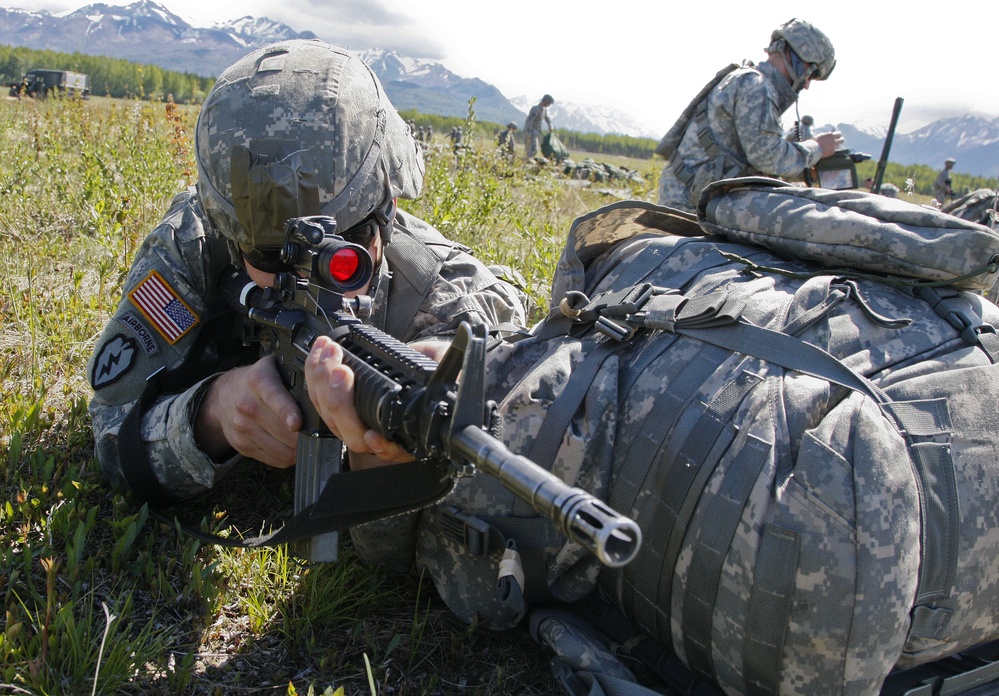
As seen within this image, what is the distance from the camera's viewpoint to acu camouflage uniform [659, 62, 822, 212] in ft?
19.6

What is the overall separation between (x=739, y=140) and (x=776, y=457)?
514 cm

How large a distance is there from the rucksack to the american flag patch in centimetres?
119

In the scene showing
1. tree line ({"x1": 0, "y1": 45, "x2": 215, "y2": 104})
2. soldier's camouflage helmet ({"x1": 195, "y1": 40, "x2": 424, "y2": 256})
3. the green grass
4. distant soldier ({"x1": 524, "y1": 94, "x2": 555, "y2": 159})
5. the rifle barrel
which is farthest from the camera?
tree line ({"x1": 0, "y1": 45, "x2": 215, "y2": 104})

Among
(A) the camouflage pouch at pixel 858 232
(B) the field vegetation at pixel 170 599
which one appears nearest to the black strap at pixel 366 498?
(B) the field vegetation at pixel 170 599

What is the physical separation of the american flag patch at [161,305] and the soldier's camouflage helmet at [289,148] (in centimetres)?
40

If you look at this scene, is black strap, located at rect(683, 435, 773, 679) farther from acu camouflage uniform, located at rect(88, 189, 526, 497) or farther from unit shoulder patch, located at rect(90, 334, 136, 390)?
unit shoulder patch, located at rect(90, 334, 136, 390)

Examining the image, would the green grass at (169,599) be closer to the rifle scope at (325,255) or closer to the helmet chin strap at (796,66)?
the rifle scope at (325,255)

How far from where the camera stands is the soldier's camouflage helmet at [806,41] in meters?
6.13

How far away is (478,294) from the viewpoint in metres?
2.68

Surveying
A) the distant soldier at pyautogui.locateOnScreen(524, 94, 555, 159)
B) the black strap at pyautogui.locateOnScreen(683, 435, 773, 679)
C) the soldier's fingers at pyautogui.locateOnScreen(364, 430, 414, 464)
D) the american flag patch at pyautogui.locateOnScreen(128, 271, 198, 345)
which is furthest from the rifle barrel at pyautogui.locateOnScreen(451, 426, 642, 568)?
the distant soldier at pyautogui.locateOnScreen(524, 94, 555, 159)

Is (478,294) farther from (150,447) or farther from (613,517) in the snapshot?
(613,517)

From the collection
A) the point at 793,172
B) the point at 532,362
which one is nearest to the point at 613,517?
the point at 532,362

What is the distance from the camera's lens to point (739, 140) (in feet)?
20.1

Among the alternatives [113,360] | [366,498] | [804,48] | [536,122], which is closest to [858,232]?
[366,498]
